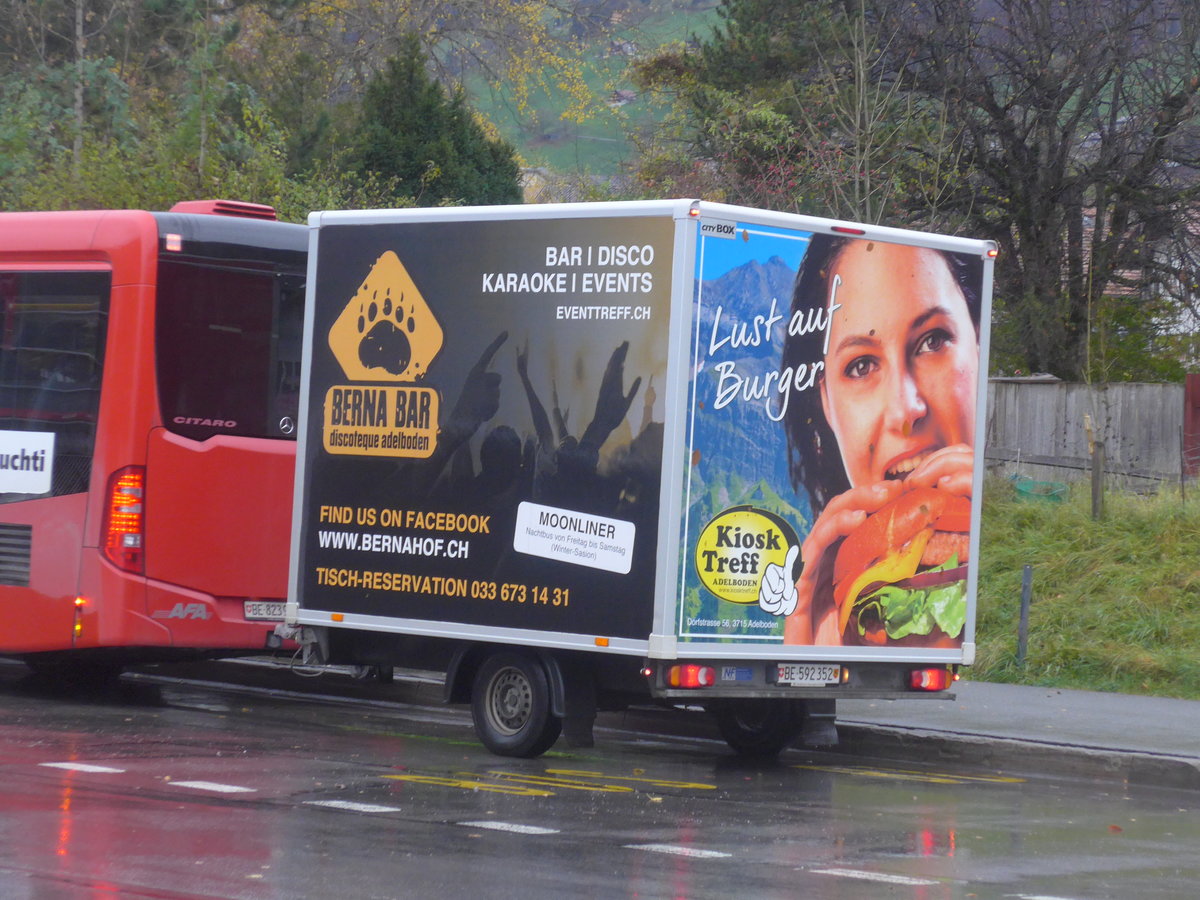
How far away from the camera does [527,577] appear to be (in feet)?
33.0

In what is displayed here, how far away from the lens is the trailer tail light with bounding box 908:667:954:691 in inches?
418

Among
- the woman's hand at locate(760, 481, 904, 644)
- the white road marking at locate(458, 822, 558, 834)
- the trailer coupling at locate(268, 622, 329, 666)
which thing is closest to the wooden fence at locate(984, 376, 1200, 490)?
the woman's hand at locate(760, 481, 904, 644)

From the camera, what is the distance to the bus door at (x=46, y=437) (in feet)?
39.6

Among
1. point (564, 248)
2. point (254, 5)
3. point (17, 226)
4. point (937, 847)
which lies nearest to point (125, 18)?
point (254, 5)

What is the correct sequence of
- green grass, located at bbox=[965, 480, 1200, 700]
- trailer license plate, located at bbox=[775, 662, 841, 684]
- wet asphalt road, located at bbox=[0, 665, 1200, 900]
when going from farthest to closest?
green grass, located at bbox=[965, 480, 1200, 700]
trailer license plate, located at bbox=[775, 662, 841, 684]
wet asphalt road, located at bbox=[0, 665, 1200, 900]

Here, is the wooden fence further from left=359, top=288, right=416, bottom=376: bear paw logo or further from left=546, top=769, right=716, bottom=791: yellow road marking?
left=546, top=769, right=716, bottom=791: yellow road marking

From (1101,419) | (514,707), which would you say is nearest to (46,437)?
(514,707)

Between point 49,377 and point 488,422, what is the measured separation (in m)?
3.86

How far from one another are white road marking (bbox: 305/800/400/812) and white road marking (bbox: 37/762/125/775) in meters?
1.38

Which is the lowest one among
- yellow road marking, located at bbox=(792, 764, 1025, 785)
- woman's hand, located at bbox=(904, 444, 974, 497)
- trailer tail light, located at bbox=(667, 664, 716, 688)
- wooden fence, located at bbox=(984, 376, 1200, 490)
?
yellow road marking, located at bbox=(792, 764, 1025, 785)

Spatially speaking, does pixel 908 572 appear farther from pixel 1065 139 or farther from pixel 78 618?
pixel 1065 139

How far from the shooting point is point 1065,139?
2745 cm

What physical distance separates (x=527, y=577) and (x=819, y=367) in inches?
81.4

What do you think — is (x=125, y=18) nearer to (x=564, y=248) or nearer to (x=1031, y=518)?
(x=1031, y=518)
